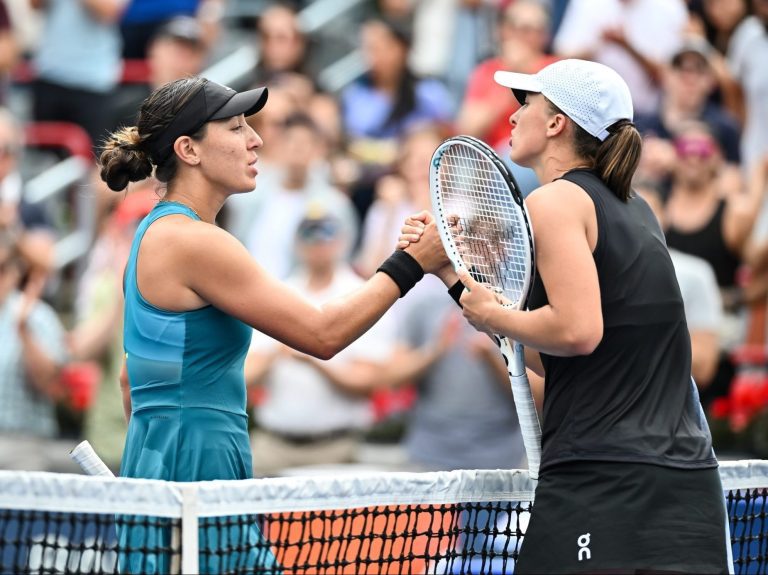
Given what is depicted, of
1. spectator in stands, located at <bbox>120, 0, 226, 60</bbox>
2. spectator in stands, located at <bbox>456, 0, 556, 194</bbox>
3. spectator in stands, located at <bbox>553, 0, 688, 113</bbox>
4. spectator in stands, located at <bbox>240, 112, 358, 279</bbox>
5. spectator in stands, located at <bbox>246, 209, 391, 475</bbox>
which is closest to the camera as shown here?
spectator in stands, located at <bbox>246, 209, 391, 475</bbox>

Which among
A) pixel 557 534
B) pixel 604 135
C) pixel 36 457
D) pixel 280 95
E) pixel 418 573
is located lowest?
pixel 36 457

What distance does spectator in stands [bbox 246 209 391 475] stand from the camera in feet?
26.3

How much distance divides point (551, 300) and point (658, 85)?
6788 mm

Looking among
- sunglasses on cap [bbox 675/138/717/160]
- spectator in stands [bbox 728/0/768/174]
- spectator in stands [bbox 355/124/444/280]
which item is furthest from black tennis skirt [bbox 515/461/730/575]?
spectator in stands [bbox 728/0/768/174]

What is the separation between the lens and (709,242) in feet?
28.0

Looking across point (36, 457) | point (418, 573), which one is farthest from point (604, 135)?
point (36, 457)

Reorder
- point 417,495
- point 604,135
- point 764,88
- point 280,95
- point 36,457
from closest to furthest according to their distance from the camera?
point 604,135 → point 417,495 → point 36,457 → point 764,88 → point 280,95

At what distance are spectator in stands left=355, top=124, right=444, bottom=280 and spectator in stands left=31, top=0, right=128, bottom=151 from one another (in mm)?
2817

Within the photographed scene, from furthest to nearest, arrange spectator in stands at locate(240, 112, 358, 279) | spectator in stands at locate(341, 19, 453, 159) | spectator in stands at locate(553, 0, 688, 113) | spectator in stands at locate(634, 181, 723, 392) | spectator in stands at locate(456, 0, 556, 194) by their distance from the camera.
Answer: spectator in stands at locate(341, 19, 453, 159)
spectator in stands at locate(553, 0, 688, 113)
spectator in stands at locate(240, 112, 358, 279)
spectator in stands at locate(456, 0, 556, 194)
spectator in stands at locate(634, 181, 723, 392)

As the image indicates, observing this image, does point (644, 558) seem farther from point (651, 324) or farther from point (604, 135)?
point (604, 135)

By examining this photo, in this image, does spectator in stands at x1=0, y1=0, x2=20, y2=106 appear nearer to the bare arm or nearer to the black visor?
the black visor

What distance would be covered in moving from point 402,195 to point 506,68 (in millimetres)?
1116

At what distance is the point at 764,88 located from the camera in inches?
378

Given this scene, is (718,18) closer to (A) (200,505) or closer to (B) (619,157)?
(B) (619,157)
